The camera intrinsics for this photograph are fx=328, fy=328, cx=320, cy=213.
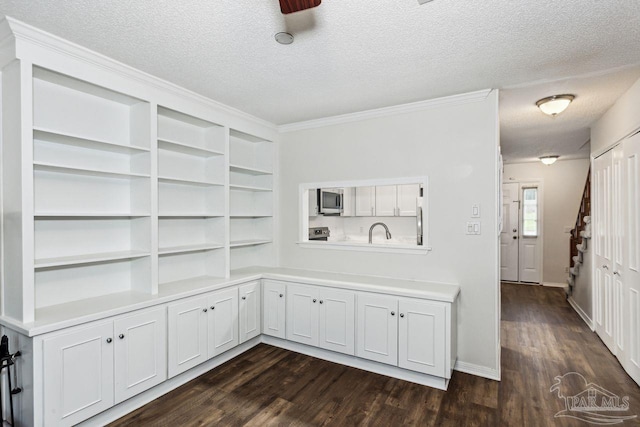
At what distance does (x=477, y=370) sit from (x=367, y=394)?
3.49 feet

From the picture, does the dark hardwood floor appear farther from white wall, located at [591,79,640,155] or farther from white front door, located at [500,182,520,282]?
white front door, located at [500,182,520,282]

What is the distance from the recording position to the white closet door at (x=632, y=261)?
8.82 ft

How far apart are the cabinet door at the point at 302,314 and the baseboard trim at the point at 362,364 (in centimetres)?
12

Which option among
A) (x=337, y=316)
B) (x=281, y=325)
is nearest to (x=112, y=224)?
(x=281, y=325)

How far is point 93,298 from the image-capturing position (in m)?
2.50

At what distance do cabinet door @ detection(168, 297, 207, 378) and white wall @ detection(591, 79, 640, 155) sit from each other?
3957 millimetres

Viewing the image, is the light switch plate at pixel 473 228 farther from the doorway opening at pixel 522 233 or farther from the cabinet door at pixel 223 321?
the doorway opening at pixel 522 233

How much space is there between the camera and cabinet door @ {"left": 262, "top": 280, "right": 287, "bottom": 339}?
3.43m

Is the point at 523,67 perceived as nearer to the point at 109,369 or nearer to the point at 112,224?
the point at 112,224

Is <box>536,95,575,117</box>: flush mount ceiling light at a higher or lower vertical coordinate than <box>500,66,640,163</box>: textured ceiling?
lower

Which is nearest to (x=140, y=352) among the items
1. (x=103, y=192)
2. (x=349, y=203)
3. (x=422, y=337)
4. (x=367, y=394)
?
(x=103, y=192)

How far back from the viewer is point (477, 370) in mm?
2902

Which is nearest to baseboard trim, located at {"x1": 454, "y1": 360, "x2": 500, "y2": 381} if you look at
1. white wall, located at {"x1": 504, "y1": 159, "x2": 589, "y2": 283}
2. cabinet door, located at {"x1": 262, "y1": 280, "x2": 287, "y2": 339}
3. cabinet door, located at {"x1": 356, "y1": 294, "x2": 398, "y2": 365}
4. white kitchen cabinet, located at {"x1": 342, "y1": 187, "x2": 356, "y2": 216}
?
cabinet door, located at {"x1": 356, "y1": 294, "x2": 398, "y2": 365}

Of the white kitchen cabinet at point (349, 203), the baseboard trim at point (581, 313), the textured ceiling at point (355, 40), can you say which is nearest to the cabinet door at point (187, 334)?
the textured ceiling at point (355, 40)
